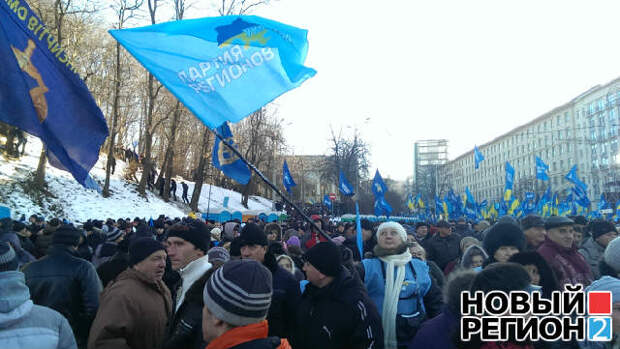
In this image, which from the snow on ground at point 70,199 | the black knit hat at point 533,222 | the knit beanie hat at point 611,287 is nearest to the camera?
the knit beanie hat at point 611,287

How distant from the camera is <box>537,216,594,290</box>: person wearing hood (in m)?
4.32

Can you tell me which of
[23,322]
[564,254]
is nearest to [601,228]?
[564,254]

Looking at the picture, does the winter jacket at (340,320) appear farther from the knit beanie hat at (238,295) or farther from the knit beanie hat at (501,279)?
the knit beanie hat at (238,295)

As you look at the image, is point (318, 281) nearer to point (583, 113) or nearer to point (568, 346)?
point (568, 346)

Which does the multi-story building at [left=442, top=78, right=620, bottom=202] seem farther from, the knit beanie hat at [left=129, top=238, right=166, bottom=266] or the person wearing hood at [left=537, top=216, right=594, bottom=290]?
the knit beanie hat at [left=129, top=238, right=166, bottom=266]

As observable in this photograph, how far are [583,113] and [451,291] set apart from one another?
74815mm

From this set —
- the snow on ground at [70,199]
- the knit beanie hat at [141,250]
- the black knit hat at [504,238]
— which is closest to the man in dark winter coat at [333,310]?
the knit beanie hat at [141,250]

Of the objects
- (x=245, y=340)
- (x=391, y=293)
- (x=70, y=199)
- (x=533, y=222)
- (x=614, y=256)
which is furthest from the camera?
(x=70, y=199)

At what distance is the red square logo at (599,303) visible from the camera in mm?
2756

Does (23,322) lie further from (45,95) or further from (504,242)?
(504,242)

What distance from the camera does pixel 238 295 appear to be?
1.94 meters

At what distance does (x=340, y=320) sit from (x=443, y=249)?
Result: 518 cm

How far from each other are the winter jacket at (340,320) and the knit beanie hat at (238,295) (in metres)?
1.08

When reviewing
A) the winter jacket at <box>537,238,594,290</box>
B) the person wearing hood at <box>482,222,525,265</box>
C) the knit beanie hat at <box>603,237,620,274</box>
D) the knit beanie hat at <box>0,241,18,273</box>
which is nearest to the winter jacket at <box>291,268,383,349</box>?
the person wearing hood at <box>482,222,525,265</box>
